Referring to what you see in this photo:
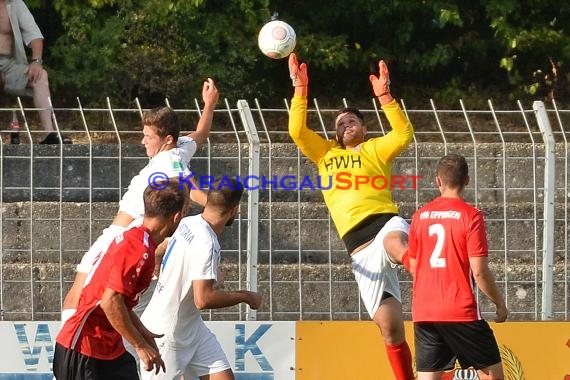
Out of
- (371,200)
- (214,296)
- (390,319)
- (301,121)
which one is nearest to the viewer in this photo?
(214,296)

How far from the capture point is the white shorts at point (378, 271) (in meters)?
9.11

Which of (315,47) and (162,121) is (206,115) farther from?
(315,47)

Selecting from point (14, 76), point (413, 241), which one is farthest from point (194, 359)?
point (14, 76)

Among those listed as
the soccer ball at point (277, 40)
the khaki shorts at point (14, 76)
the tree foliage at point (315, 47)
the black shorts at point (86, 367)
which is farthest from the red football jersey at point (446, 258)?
the tree foliage at point (315, 47)

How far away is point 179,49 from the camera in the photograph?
1480 cm

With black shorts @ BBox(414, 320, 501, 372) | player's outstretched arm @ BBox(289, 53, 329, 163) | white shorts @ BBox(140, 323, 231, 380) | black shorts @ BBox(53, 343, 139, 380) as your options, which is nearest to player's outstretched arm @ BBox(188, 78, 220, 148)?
player's outstretched arm @ BBox(289, 53, 329, 163)

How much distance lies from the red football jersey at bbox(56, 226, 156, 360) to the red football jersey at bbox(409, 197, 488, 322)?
2.13m

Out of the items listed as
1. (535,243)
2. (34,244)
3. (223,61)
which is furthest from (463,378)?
(223,61)

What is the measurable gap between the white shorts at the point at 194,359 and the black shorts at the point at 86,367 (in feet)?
2.68

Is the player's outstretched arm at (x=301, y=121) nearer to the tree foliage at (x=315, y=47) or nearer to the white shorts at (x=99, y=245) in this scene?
the white shorts at (x=99, y=245)

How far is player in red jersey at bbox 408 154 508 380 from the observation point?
8102 mm

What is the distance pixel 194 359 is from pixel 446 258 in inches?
68.0

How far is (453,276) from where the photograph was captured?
26.7ft

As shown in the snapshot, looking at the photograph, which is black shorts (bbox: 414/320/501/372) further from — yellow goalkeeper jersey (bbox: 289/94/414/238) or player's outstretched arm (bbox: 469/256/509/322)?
yellow goalkeeper jersey (bbox: 289/94/414/238)
